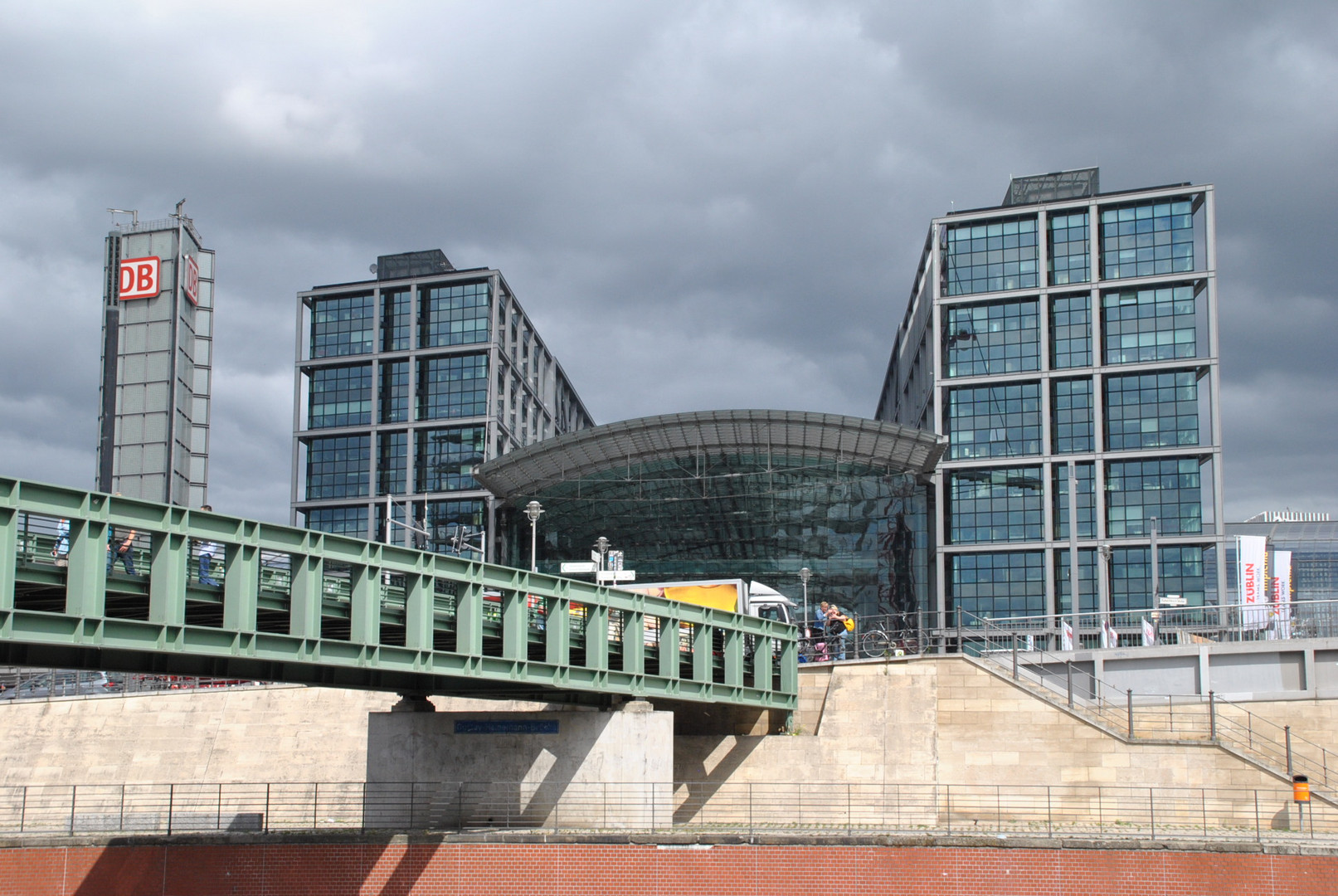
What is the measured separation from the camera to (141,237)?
44188 mm

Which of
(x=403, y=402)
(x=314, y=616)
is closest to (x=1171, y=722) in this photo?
(x=314, y=616)

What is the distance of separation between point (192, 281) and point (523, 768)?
23.2 metres

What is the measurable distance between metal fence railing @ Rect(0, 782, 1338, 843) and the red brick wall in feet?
2.58

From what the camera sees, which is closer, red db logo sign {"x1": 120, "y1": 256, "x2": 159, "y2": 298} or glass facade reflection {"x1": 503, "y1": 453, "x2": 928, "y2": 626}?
red db logo sign {"x1": 120, "y1": 256, "x2": 159, "y2": 298}

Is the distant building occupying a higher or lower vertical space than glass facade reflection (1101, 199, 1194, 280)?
lower

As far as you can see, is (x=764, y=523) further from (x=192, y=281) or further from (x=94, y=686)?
(x=94, y=686)

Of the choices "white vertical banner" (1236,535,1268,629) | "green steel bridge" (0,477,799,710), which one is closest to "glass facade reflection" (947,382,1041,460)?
"white vertical banner" (1236,535,1268,629)

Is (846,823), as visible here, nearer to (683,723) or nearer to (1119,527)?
(683,723)

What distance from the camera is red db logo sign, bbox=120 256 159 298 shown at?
144 feet

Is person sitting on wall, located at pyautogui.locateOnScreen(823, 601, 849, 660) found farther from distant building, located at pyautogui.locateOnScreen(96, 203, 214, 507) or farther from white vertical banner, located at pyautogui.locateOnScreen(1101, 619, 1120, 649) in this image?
distant building, located at pyautogui.locateOnScreen(96, 203, 214, 507)

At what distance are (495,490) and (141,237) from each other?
23734 mm

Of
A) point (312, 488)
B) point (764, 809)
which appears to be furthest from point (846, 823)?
point (312, 488)

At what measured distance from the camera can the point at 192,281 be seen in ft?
148

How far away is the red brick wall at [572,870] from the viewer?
87.1ft
